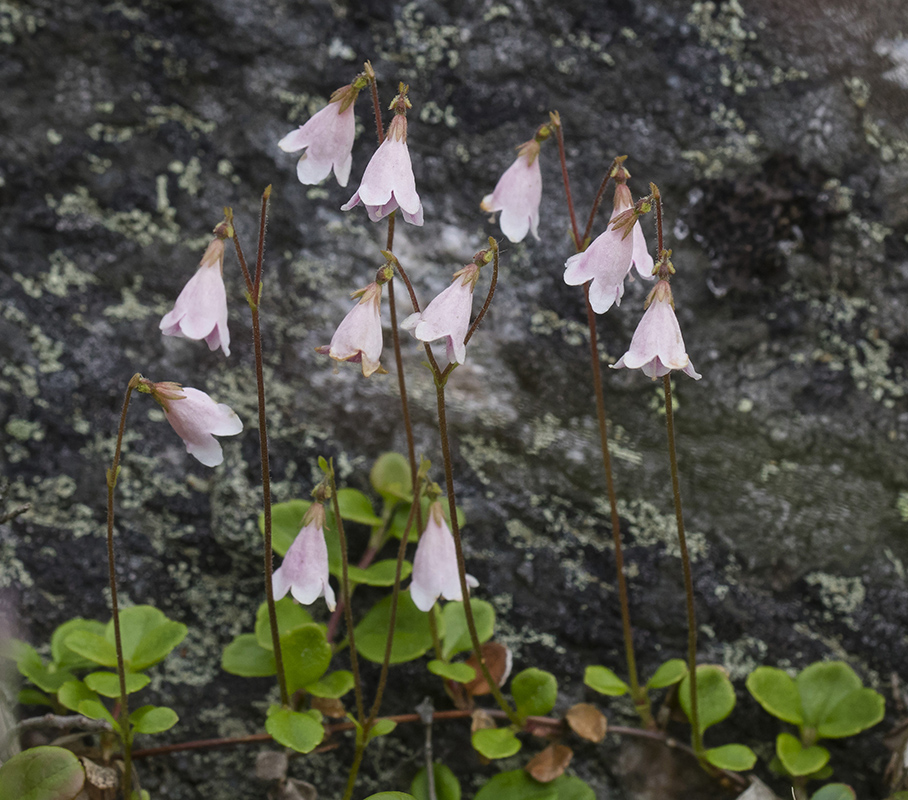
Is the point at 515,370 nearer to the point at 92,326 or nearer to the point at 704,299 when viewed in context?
the point at 704,299

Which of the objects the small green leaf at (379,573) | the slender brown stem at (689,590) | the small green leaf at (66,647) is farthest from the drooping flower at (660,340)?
the small green leaf at (66,647)

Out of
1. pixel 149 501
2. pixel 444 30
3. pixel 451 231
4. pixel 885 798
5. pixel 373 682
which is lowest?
pixel 885 798

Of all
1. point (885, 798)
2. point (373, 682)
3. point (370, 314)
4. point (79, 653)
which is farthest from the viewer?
point (373, 682)

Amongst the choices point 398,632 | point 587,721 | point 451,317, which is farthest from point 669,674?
point 451,317

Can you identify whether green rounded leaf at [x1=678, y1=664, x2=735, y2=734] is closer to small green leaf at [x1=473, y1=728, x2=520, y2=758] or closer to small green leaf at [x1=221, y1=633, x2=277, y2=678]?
small green leaf at [x1=473, y1=728, x2=520, y2=758]

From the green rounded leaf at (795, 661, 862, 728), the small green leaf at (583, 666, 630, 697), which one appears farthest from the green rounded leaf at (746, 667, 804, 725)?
the small green leaf at (583, 666, 630, 697)

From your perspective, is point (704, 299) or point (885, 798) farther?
point (704, 299)

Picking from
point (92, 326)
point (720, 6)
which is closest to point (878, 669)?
point (720, 6)

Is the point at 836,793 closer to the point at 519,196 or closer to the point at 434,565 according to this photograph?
the point at 434,565

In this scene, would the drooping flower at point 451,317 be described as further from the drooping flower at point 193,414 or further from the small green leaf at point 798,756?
the small green leaf at point 798,756
